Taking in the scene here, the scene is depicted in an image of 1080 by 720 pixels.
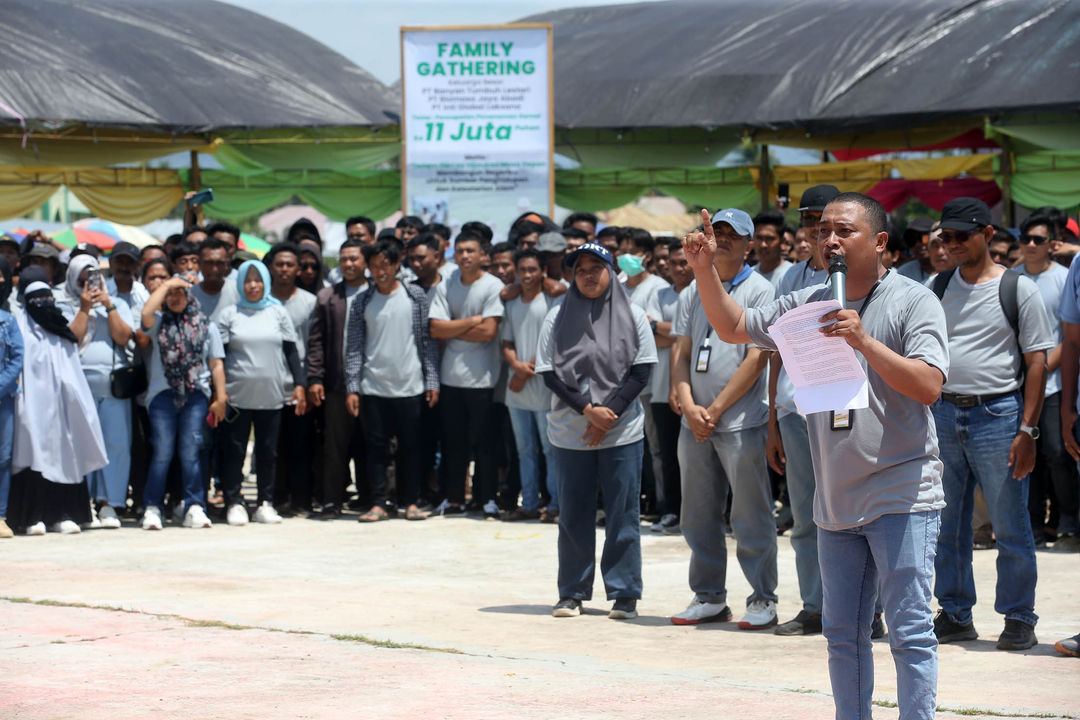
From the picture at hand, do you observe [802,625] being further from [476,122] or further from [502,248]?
[476,122]

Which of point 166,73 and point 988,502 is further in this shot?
point 166,73

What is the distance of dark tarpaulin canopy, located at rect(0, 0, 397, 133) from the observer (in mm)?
17609

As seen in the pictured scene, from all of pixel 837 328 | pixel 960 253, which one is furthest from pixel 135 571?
pixel 837 328

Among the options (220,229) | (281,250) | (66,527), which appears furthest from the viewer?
(220,229)

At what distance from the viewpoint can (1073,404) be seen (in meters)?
6.75

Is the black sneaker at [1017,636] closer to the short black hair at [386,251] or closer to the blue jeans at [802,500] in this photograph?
the blue jeans at [802,500]

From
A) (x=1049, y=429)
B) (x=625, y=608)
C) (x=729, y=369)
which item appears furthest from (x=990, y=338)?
(x=1049, y=429)

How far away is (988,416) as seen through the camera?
6754mm

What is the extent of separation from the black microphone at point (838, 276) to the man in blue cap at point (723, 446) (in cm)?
275

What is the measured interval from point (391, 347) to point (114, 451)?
2304 mm

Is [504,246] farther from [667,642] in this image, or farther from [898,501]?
[898,501]

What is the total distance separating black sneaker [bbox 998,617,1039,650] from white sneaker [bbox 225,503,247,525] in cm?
641

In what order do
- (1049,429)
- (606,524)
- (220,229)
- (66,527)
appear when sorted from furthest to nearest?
(220,229) → (66,527) → (1049,429) → (606,524)

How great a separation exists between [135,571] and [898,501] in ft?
19.1
